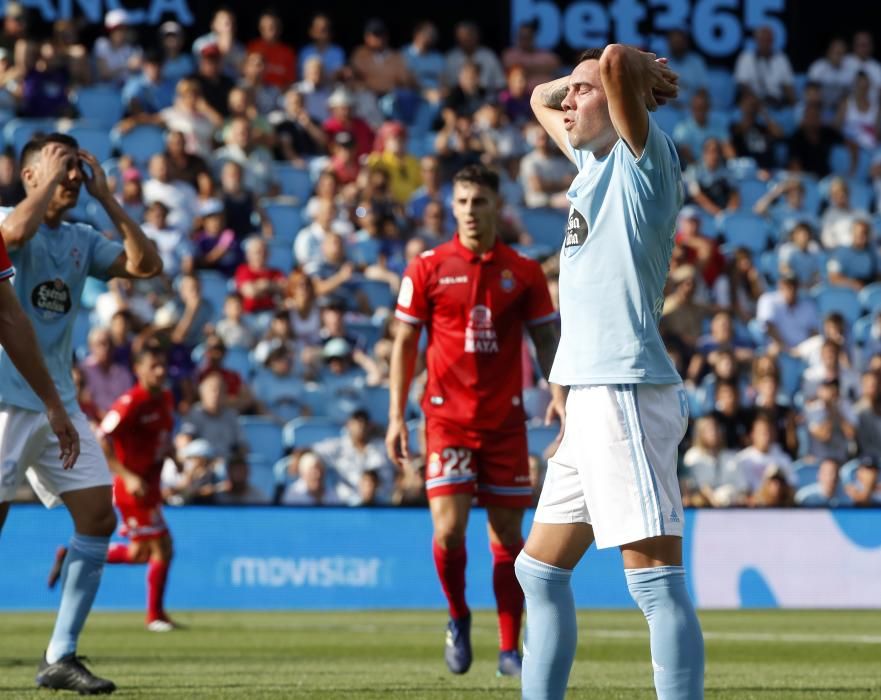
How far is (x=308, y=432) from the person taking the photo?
15695 mm

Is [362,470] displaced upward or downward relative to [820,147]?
downward

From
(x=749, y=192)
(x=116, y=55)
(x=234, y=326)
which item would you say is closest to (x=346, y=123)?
(x=116, y=55)

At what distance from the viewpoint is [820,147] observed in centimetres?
2258

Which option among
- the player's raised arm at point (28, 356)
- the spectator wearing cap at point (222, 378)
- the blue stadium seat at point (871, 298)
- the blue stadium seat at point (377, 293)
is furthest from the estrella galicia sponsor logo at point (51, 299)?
the blue stadium seat at point (871, 298)

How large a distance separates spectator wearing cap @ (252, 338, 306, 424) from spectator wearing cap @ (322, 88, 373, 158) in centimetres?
400

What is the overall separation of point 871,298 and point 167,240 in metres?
8.36

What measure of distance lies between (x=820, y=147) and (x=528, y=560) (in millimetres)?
18103

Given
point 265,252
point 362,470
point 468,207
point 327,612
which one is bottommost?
point 327,612

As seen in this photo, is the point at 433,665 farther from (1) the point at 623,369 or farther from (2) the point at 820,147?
(2) the point at 820,147

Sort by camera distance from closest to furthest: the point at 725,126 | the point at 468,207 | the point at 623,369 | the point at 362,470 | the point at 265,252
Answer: the point at 623,369 < the point at 468,207 < the point at 362,470 < the point at 265,252 < the point at 725,126

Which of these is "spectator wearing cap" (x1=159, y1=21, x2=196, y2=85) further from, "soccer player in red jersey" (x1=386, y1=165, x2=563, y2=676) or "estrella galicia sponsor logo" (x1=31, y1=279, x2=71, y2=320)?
"estrella galicia sponsor logo" (x1=31, y1=279, x2=71, y2=320)

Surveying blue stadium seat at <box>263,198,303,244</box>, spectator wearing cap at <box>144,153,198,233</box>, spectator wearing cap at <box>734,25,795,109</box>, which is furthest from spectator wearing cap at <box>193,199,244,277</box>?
spectator wearing cap at <box>734,25,795,109</box>

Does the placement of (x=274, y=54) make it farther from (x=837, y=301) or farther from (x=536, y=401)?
(x=837, y=301)

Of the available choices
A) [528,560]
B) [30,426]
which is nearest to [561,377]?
[528,560]
